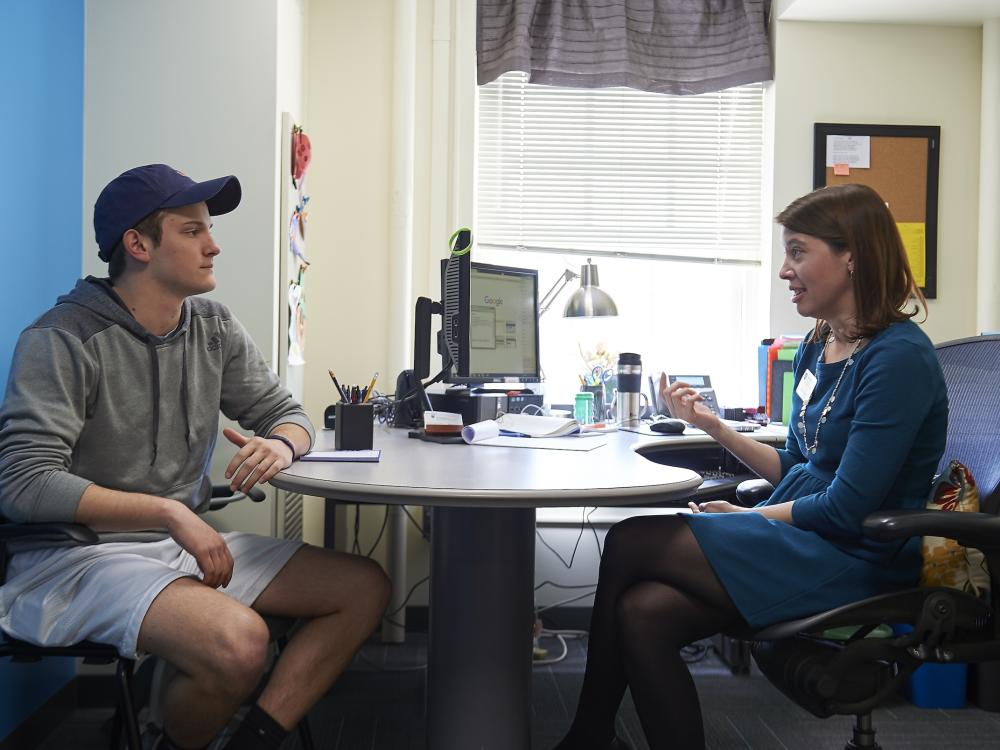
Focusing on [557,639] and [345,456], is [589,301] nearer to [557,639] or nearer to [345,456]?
[557,639]

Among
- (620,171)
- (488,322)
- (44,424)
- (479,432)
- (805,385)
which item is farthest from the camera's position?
(620,171)

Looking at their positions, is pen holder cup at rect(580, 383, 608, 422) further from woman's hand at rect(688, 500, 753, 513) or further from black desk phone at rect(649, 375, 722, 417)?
woman's hand at rect(688, 500, 753, 513)

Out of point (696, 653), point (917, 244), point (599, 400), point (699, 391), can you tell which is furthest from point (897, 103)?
point (696, 653)

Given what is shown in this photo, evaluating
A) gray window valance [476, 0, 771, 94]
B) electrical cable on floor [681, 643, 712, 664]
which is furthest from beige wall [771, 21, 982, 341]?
electrical cable on floor [681, 643, 712, 664]

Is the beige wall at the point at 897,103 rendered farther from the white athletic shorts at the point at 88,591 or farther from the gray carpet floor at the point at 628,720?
the white athletic shorts at the point at 88,591

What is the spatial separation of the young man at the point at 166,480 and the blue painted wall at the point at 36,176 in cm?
36

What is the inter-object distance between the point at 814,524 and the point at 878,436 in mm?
202

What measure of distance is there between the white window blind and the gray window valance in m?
0.10

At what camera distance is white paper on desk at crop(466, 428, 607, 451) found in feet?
6.54

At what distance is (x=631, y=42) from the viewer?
11.4 feet

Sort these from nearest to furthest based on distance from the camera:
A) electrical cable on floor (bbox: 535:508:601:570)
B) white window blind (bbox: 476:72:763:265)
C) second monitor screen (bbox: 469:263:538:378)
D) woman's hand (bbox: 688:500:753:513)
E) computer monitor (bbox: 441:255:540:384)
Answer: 1. woman's hand (bbox: 688:500:753:513)
2. computer monitor (bbox: 441:255:540:384)
3. second monitor screen (bbox: 469:263:538:378)
4. electrical cable on floor (bbox: 535:508:601:570)
5. white window blind (bbox: 476:72:763:265)

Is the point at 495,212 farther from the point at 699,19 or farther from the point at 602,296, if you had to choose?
the point at 699,19

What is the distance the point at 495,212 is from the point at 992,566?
245cm

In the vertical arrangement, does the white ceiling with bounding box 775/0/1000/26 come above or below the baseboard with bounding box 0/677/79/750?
above
